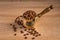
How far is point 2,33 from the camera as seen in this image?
4.50 ft

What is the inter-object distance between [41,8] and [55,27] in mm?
210

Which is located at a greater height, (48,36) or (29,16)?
(29,16)

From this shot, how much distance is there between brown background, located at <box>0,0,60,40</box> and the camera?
1.37 m

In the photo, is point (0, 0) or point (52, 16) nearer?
point (52, 16)

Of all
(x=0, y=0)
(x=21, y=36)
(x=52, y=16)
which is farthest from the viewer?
(x=0, y=0)

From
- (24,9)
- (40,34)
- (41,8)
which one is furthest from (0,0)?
→ (40,34)

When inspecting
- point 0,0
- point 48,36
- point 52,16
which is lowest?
point 48,36

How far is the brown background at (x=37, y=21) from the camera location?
4.49ft

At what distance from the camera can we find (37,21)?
1445 millimetres

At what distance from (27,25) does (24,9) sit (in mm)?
178

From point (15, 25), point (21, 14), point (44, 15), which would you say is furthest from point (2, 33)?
point (44, 15)

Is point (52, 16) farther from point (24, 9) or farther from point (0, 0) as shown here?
point (0, 0)

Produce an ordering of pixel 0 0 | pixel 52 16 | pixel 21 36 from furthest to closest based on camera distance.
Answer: pixel 0 0 → pixel 52 16 → pixel 21 36

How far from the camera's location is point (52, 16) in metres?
1.50
